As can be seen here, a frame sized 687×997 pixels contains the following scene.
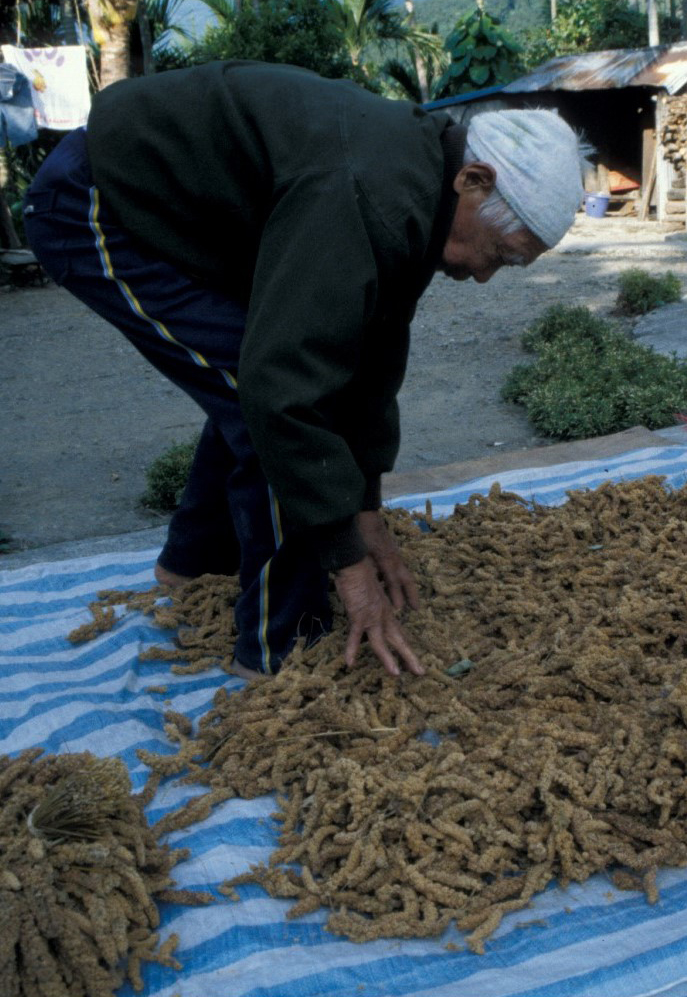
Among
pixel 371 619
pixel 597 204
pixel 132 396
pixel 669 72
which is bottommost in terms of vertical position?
pixel 132 396

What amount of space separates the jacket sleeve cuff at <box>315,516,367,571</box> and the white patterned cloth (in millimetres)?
752

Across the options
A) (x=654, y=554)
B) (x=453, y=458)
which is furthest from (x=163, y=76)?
(x=453, y=458)

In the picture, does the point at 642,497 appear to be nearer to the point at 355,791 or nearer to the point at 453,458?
the point at 355,791

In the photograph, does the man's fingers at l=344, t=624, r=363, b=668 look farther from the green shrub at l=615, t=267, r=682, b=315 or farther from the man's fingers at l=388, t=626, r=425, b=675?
the green shrub at l=615, t=267, r=682, b=315

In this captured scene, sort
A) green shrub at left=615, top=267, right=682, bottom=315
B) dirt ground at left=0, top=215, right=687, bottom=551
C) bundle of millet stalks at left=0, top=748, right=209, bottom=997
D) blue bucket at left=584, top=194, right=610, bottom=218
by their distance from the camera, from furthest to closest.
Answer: blue bucket at left=584, top=194, right=610, bottom=218 < green shrub at left=615, top=267, right=682, bottom=315 < dirt ground at left=0, top=215, right=687, bottom=551 < bundle of millet stalks at left=0, top=748, right=209, bottom=997

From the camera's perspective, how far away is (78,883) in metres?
1.67

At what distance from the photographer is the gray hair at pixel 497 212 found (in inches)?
81.7

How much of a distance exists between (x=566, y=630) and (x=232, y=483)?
3.07 feet

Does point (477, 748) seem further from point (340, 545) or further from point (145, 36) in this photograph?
point (145, 36)

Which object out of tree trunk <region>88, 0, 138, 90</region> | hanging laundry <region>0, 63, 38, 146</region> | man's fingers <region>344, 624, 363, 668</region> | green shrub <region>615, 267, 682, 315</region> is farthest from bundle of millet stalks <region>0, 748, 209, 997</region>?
tree trunk <region>88, 0, 138, 90</region>

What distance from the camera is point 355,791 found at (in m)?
1.97

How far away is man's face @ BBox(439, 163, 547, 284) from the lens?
2072 millimetres

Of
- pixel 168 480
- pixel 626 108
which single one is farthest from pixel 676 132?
pixel 168 480

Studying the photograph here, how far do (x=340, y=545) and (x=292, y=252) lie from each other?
65cm
